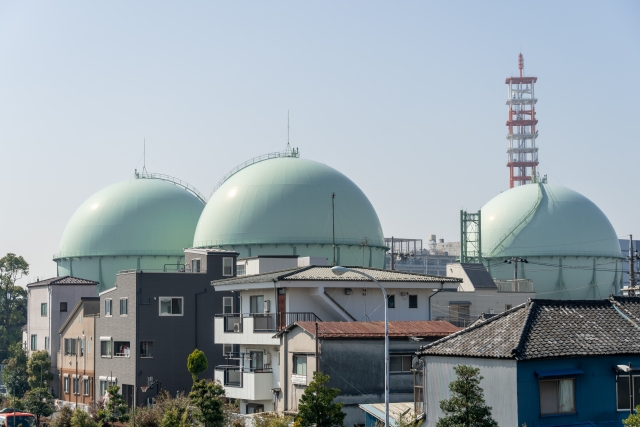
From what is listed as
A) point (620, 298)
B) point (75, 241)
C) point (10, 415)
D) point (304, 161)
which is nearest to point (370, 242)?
point (304, 161)

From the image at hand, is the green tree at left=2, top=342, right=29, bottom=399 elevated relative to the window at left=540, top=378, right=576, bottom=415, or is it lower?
lower

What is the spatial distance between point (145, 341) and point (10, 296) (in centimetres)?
4309

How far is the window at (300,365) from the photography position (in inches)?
1560

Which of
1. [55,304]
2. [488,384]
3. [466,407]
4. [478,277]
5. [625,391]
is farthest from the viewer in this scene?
[478,277]

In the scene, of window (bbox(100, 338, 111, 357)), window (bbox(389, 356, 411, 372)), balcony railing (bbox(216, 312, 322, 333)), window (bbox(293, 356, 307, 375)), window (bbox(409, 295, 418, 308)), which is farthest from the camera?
window (bbox(100, 338, 111, 357))

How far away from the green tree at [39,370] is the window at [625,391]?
44486 millimetres

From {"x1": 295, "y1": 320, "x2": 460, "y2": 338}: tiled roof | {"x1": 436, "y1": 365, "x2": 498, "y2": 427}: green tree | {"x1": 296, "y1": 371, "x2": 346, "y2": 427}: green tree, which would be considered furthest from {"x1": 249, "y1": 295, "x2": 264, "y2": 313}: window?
{"x1": 436, "y1": 365, "x2": 498, "y2": 427}: green tree

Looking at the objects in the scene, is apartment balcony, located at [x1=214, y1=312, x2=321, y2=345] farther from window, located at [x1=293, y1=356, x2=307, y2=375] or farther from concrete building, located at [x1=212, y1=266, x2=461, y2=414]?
window, located at [x1=293, y1=356, x2=307, y2=375]

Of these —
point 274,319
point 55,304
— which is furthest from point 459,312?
point 55,304

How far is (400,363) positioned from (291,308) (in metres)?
6.55

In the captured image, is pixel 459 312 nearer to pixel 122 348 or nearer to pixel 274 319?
pixel 122 348

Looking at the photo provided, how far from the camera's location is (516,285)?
7481 cm

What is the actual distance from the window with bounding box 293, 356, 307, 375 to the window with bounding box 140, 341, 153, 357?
1635 centimetres

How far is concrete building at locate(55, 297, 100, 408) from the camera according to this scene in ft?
199
